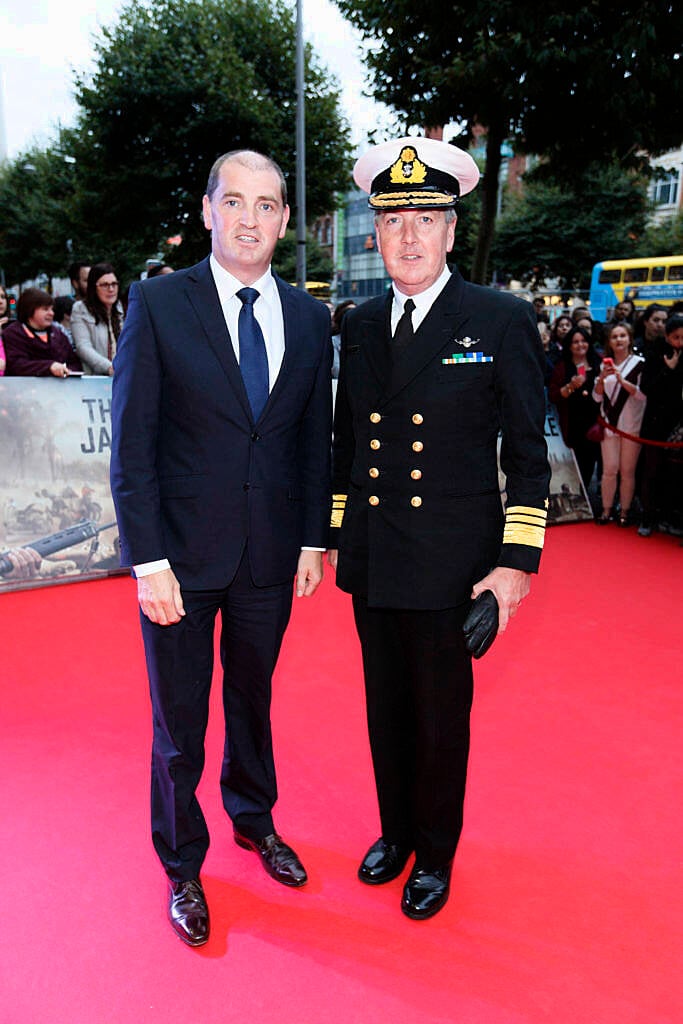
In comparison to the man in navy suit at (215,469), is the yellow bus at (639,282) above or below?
above

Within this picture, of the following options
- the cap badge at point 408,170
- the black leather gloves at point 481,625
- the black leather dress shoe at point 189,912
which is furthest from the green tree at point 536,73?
the black leather dress shoe at point 189,912

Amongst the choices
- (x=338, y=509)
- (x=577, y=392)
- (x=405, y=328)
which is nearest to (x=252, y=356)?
(x=405, y=328)

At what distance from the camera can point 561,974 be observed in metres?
2.22

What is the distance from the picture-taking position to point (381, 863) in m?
2.62

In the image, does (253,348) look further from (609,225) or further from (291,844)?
(609,225)

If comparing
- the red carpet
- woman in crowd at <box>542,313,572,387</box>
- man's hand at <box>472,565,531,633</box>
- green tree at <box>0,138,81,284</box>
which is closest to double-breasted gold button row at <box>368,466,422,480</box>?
man's hand at <box>472,565,531,633</box>

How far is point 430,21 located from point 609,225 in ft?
79.2

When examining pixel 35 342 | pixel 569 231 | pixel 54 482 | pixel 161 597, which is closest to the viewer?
pixel 161 597

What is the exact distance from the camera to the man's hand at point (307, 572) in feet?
8.18

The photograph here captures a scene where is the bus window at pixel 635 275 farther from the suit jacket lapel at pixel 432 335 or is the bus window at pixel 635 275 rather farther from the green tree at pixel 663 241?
the suit jacket lapel at pixel 432 335

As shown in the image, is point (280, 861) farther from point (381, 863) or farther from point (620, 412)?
point (620, 412)

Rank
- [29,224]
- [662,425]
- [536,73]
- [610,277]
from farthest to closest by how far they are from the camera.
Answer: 1. [29,224]
2. [610,277]
3. [536,73]
4. [662,425]

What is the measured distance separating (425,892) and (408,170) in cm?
209

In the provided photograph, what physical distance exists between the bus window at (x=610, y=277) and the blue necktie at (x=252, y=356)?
27.8 metres
